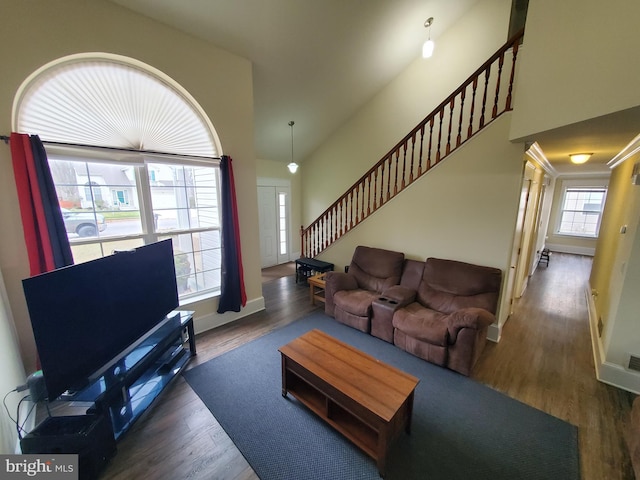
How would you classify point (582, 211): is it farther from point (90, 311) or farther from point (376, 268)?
point (90, 311)

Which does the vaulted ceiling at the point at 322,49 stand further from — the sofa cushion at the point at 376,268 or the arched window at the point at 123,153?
the sofa cushion at the point at 376,268

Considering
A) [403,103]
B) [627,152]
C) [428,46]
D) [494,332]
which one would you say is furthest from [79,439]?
[627,152]

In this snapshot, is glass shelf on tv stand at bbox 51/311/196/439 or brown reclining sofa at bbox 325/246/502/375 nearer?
glass shelf on tv stand at bbox 51/311/196/439

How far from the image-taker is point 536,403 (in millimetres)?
2084

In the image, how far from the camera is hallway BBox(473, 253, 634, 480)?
171 cm

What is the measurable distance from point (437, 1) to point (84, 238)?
16.6 ft

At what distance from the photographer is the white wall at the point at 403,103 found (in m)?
3.73

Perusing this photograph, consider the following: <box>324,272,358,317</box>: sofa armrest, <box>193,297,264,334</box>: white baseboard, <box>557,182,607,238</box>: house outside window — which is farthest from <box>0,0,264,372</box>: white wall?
<box>557,182,607,238</box>: house outside window

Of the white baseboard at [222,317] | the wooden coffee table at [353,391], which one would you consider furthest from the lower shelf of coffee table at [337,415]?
the white baseboard at [222,317]

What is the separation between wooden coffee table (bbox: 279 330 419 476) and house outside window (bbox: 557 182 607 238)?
28.3ft

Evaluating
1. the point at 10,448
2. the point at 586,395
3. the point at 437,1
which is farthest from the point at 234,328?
the point at 437,1

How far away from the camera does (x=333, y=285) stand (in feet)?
11.2

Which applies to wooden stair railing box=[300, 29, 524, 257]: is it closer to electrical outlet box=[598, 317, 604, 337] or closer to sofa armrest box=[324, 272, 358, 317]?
sofa armrest box=[324, 272, 358, 317]

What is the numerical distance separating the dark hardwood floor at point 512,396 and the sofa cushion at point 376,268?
0.93 meters
